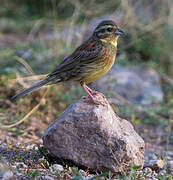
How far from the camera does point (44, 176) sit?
4.11 metres

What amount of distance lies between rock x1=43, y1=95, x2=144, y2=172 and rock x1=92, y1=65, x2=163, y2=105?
11.6 feet

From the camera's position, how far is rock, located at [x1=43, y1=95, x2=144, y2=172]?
4449 mm

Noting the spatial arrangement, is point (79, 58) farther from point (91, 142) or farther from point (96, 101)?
point (91, 142)

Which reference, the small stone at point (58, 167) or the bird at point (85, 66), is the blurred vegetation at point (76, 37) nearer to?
the bird at point (85, 66)

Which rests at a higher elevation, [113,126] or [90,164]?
[113,126]

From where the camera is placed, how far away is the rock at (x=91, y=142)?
445 centimetres

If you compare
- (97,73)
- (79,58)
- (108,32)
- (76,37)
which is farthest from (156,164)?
(76,37)

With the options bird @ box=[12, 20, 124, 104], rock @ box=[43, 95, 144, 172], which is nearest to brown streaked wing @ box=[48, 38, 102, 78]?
bird @ box=[12, 20, 124, 104]

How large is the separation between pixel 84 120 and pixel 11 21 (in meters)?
9.76

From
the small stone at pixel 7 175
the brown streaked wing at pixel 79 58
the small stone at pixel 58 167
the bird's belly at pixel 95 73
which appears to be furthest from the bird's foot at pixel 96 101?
the small stone at pixel 7 175

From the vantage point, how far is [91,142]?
4.49m

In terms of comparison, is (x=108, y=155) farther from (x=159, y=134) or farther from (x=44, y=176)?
(x=159, y=134)

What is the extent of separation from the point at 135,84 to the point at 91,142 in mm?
5007

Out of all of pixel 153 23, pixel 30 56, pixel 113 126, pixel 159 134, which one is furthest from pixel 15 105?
pixel 153 23
